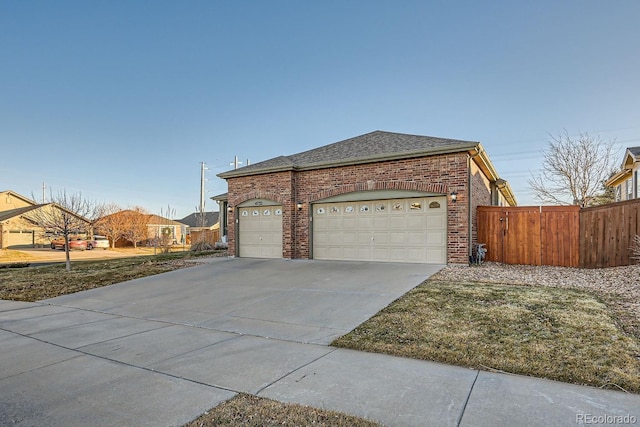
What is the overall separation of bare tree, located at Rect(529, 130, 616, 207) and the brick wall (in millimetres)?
10770

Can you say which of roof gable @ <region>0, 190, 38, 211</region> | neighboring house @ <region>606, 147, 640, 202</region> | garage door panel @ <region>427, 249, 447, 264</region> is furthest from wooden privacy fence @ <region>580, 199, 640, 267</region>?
roof gable @ <region>0, 190, 38, 211</region>

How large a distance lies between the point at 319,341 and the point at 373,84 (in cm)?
1375

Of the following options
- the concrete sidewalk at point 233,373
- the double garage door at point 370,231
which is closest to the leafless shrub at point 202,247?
the double garage door at point 370,231

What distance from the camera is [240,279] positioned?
10.0m

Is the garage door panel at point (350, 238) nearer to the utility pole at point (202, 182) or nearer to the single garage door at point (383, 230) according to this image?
the single garage door at point (383, 230)

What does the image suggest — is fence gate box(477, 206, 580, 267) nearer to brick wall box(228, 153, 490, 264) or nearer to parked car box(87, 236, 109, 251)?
brick wall box(228, 153, 490, 264)

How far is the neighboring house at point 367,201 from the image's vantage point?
1089 cm

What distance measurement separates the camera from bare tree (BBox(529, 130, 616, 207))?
68.4ft

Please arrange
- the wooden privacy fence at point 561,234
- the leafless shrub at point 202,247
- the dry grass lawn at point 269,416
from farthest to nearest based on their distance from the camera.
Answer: the leafless shrub at point 202,247 < the wooden privacy fence at point 561,234 < the dry grass lawn at point 269,416

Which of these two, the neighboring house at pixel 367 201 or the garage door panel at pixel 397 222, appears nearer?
the neighboring house at pixel 367 201

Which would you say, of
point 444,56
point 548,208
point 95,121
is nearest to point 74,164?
point 95,121

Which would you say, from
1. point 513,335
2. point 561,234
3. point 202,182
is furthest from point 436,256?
point 202,182

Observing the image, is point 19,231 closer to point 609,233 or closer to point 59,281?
point 59,281

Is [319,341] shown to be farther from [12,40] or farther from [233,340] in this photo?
[12,40]
